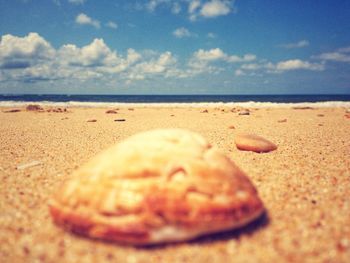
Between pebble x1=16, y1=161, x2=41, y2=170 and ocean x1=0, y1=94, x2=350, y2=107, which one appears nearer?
pebble x1=16, y1=161, x2=41, y2=170

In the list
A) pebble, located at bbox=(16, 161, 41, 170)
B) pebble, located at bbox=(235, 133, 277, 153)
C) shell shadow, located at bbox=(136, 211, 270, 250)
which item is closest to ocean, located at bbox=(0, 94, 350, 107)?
pebble, located at bbox=(235, 133, 277, 153)

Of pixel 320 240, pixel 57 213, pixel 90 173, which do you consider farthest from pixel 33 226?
pixel 320 240

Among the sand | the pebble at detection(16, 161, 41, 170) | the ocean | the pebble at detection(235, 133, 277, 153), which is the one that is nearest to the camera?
the sand

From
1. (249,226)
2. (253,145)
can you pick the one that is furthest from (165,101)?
(249,226)

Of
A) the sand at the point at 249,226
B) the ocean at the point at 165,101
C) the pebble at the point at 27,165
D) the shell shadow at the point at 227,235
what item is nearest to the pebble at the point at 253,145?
the sand at the point at 249,226

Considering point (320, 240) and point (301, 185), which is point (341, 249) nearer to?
point (320, 240)

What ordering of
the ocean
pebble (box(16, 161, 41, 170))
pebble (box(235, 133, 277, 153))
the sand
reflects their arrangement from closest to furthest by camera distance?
the sand
pebble (box(16, 161, 41, 170))
pebble (box(235, 133, 277, 153))
the ocean

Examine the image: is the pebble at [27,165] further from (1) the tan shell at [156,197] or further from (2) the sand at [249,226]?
(1) the tan shell at [156,197]

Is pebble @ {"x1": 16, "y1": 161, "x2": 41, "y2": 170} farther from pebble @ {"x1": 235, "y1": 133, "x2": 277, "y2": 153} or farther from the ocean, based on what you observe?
the ocean
